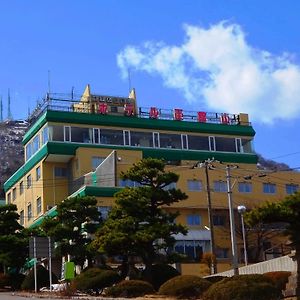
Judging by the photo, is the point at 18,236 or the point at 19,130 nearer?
the point at 18,236

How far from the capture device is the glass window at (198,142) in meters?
71.2

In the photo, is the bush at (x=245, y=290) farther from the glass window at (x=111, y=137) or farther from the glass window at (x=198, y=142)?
the glass window at (x=198, y=142)

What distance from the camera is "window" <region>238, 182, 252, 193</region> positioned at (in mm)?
62938

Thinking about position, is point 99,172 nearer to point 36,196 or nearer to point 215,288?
point 36,196

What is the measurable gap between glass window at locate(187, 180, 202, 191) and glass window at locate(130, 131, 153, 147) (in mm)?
9718

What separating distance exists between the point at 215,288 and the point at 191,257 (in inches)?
1321

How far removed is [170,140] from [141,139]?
3.47 metres

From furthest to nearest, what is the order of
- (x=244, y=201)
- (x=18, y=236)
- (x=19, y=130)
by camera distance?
1. (x=19, y=130)
2. (x=244, y=201)
3. (x=18, y=236)

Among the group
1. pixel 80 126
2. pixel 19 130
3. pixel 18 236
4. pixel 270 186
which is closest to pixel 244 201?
pixel 270 186

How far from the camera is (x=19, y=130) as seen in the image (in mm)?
159250

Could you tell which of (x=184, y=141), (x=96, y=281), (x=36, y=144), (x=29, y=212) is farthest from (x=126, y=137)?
(x=96, y=281)

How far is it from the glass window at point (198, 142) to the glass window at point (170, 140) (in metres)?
1.45

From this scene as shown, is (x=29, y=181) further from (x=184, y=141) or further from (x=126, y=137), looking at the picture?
(x=184, y=141)

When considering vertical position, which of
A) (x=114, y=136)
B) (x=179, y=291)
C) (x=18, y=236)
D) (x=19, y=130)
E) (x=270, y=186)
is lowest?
(x=179, y=291)
